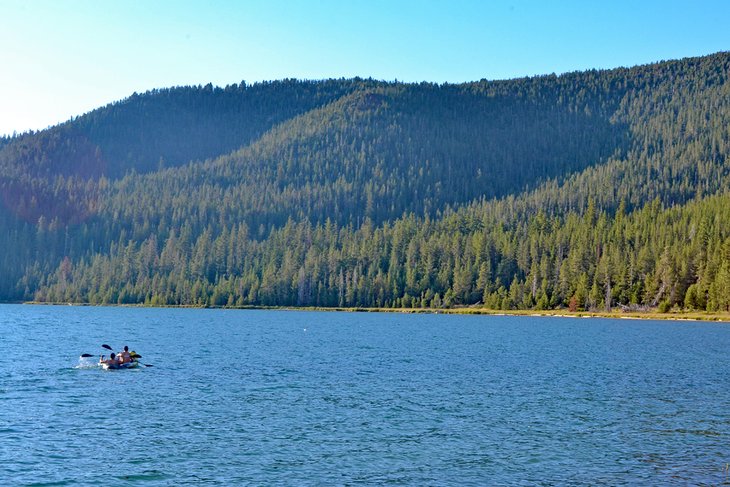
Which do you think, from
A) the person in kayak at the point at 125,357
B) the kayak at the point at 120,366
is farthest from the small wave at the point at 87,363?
the person in kayak at the point at 125,357

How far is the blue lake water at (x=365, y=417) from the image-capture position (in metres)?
38.7

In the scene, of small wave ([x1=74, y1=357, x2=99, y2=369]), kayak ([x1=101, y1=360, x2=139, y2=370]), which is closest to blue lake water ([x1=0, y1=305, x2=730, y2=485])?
small wave ([x1=74, y1=357, x2=99, y2=369])

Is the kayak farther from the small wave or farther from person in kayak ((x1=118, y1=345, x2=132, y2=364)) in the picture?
the small wave

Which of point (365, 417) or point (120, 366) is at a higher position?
point (120, 366)

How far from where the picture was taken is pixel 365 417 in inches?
2039

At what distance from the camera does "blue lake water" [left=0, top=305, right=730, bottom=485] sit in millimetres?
38719

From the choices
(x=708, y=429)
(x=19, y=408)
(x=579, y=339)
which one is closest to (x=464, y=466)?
(x=708, y=429)

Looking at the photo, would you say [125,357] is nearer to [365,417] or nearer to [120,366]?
[120,366]

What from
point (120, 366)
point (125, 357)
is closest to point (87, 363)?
point (120, 366)

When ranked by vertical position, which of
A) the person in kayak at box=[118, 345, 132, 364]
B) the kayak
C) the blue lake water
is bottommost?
the blue lake water

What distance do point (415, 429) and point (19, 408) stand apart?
25.9 m

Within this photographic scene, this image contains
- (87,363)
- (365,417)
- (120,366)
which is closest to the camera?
(365,417)

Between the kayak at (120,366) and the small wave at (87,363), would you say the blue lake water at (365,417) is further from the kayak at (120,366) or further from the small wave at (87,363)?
the kayak at (120,366)

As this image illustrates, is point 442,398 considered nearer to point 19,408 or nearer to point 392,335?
point 19,408
